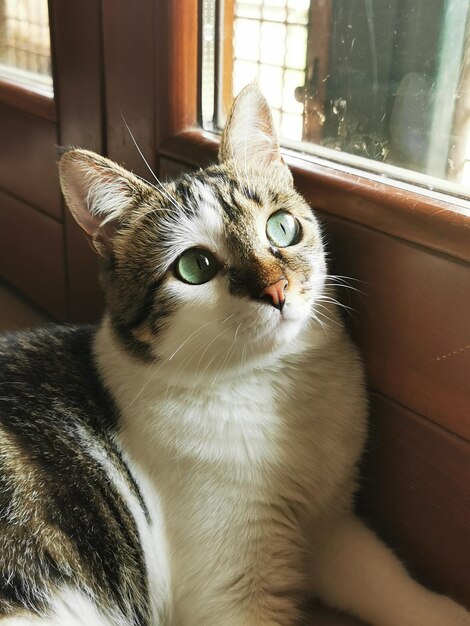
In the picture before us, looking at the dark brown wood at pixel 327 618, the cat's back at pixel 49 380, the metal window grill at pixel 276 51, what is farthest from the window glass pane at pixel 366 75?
the dark brown wood at pixel 327 618

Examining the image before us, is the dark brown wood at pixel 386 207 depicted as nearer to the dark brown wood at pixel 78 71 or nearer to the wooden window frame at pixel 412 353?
the wooden window frame at pixel 412 353

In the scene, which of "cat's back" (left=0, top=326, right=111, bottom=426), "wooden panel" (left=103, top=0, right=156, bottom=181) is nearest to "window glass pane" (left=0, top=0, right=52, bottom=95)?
"wooden panel" (left=103, top=0, right=156, bottom=181)

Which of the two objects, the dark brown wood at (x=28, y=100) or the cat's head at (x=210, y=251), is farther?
the dark brown wood at (x=28, y=100)

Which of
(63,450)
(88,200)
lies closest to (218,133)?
(88,200)

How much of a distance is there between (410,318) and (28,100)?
4.07ft

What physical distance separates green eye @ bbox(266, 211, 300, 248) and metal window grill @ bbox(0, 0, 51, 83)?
0.98m

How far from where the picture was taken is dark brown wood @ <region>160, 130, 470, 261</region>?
0.92 metres

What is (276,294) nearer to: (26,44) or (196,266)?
(196,266)

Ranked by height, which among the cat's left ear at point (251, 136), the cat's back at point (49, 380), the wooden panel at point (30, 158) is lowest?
the cat's back at point (49, 380)

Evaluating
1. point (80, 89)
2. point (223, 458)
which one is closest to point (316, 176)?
point (223, 458)

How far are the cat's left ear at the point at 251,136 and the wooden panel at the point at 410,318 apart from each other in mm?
147

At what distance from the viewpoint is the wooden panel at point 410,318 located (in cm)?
97

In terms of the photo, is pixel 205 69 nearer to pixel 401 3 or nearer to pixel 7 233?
pixel 401 3

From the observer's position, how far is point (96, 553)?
1040 millimetres
